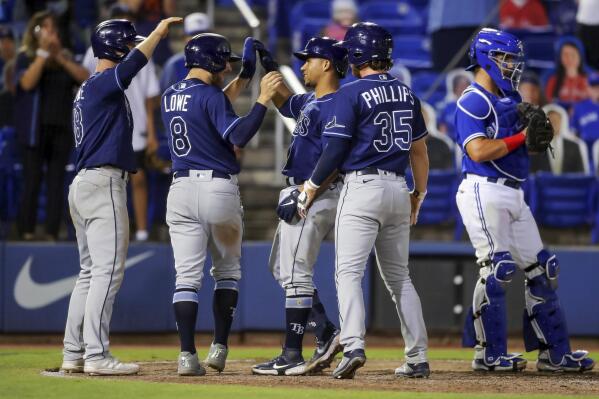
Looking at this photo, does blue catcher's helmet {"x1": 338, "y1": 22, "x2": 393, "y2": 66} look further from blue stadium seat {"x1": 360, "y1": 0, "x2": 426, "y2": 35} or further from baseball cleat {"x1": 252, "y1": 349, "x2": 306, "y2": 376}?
blue stadium seat {"x1": 360, "y1": 0, "x2": 426, "y2": 35}

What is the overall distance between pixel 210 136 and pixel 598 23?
6988 millimetres

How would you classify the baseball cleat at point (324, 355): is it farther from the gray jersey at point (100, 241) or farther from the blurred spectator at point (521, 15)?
the blurred spectator at point (521, 15)

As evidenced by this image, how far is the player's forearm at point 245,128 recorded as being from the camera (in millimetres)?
6586

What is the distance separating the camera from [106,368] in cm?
680

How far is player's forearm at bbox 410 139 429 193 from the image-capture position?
6926 mm

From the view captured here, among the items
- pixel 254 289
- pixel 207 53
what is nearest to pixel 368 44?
pixel 207 53

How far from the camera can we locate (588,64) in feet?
40.0

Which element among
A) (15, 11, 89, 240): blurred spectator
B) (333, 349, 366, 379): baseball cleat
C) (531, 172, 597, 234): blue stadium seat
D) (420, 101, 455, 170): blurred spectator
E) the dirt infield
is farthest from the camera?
(420, 101, 455, 170): blurred spectator

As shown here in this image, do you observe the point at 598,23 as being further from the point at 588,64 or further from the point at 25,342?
the point at 25,342

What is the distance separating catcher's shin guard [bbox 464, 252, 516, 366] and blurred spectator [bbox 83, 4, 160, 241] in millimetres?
3962

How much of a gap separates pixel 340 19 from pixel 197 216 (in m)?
5.96

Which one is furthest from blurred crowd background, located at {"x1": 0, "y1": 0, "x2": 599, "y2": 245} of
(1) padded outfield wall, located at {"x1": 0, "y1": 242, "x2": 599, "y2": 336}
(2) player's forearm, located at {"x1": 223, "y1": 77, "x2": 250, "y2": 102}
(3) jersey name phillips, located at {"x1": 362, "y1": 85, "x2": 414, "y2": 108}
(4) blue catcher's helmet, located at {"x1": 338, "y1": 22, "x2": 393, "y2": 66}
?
(3) jersey name phillips, located at {"x1": 362, "y1": 85, "x2": 414, "y2": 108}

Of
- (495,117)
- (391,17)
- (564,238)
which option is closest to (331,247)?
(564,238)

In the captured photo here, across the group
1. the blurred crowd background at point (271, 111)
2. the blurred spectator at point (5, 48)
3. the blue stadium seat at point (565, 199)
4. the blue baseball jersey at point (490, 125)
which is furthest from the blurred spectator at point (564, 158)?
the blurred spectator at point (5, 48)
